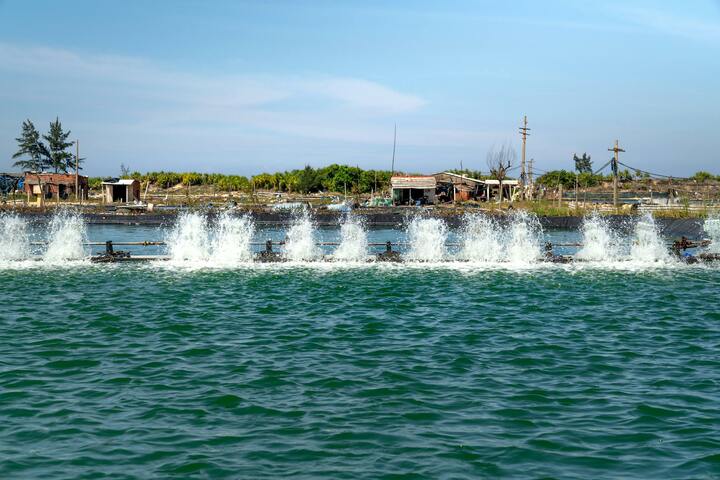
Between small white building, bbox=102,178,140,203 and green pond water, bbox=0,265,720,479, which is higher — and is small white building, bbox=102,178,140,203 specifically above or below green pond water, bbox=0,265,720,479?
above

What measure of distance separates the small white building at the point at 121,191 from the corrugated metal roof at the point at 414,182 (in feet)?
91.4

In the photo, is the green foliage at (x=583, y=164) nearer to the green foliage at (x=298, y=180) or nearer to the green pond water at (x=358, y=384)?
the green foliage at (x=298, y=180)

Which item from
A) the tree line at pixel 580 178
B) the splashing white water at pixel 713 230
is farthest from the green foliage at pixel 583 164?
the splashing white water at pixel 713 230

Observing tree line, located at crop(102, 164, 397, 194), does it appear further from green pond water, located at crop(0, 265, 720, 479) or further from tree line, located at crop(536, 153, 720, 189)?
green pond water, located at crop(0, 265, 720, 479)

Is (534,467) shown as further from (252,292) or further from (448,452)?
(252,292)

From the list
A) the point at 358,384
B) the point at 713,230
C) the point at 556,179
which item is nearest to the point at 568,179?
the point at 556,179

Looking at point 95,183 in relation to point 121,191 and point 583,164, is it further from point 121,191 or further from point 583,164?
point 583,164

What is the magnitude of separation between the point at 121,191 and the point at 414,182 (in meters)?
31.3

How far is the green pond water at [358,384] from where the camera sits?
8.48m

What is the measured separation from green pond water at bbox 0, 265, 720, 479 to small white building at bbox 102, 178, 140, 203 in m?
56.4

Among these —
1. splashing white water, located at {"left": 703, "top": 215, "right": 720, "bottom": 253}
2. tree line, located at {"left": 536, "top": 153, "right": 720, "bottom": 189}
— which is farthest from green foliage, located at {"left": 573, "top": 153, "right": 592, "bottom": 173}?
splashing white water, located at {"left": 703, "top": 215, "right": 720, "bottom": 253}

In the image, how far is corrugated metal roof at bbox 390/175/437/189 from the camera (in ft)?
243

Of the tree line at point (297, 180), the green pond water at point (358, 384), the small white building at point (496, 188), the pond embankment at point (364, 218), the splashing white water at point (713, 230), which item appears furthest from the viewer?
the tree line at point (297, 180)

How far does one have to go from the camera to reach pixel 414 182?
7469 cm
